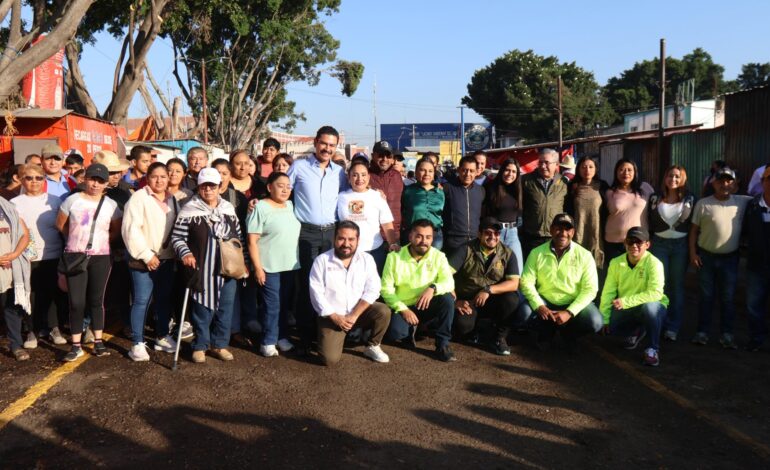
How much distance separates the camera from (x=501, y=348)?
232 inches

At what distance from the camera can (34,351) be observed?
19.2 ft

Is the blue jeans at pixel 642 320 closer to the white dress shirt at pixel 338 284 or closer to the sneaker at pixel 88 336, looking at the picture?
the white dress shirt at pixel 338 284

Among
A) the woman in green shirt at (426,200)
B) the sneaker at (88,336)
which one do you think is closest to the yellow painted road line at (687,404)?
the woman in green shirt at (426,200)

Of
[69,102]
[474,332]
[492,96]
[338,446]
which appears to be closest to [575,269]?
[474,332]

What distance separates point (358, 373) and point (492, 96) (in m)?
62.3

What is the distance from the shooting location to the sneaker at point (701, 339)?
606 centimetres

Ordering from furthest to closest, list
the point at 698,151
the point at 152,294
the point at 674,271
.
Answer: the point at 698,151 → the point at 674,271 → the point at 152,294

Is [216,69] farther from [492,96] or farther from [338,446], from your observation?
[492,96]

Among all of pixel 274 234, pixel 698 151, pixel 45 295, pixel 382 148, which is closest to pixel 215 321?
pixel 274 234

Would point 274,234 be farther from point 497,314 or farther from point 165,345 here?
point 497,314

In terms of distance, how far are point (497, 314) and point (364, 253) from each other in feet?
4.60

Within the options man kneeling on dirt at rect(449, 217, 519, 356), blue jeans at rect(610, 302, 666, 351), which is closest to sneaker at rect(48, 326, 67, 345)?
man kneeling on dirt at rect(449, 217, 519, 356)

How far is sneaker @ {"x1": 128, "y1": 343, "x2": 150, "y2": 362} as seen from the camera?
18.3 ft

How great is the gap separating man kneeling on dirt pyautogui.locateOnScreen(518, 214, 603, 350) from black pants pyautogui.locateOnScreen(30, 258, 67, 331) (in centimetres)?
440
